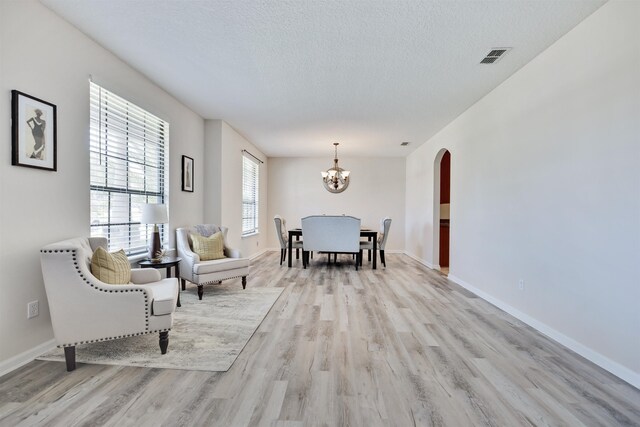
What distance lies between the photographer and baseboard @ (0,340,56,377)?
80.3 inches

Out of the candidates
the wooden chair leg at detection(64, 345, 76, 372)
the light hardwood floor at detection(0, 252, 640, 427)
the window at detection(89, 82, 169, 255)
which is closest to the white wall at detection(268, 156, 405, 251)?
the window at detection(89, 82, 169, 255)

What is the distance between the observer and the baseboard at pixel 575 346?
200 centimetres

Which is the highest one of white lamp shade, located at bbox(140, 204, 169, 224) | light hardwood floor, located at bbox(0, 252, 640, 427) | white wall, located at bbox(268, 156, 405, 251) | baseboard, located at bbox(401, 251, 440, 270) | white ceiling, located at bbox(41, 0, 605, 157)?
white ceiling, located at bbox(41, 0, 605, 157)

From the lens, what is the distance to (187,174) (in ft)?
15.1

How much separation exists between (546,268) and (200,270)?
11.8 feet

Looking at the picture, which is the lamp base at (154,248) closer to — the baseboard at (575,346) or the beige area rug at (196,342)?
the beige area rug at (196,342)

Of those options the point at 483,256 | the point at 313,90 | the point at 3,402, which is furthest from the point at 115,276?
the point at 483,256

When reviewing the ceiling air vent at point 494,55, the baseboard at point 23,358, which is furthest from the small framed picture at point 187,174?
the ceiling air vent at point 494,55

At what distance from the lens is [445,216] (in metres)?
6.29

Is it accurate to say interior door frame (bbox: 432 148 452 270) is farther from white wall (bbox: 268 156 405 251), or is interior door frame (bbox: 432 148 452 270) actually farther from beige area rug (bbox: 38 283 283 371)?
beige area rug (bbox: 38 283 283 371)

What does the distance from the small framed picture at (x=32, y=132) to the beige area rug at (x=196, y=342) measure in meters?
1.42

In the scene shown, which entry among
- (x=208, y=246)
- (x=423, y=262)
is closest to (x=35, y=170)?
(x=208, y=246)

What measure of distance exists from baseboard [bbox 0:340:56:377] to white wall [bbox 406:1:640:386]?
3992 millimetres

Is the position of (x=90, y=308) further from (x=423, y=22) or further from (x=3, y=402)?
(x=423, y=22)
